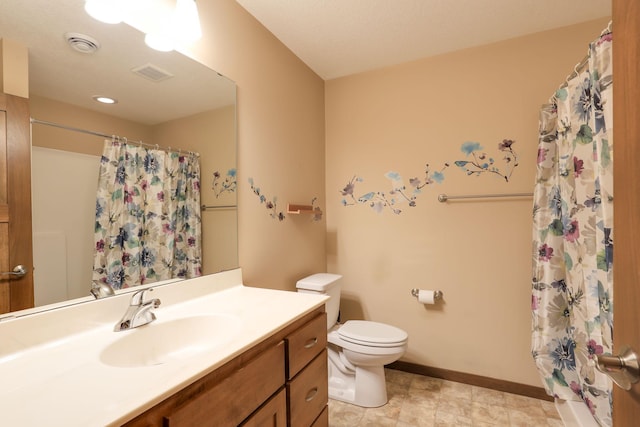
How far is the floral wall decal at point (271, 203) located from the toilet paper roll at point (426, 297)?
1.14m

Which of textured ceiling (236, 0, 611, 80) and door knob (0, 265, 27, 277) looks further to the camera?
textured ceiling (236, 0, 611, 80)

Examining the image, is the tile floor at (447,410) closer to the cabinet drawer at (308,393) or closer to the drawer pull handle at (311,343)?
the cabinet drawer at (308,393)

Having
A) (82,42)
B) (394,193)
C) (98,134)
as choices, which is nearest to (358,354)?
(394,193)

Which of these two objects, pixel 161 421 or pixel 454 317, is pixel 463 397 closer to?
pixel 454 317

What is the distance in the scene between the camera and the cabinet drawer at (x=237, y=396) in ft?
2.34

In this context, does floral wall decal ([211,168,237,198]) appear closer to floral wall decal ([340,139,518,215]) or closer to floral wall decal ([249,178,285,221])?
floral wall decal ([249,178,285,221])

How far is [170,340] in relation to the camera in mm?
1087

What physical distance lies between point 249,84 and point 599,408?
217 centimetres

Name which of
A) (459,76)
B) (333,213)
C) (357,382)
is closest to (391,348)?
(357,382)

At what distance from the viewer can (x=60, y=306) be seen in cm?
96

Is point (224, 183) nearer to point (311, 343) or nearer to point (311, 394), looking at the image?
point (311, 343)

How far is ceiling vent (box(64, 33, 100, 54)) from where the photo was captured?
101 cm

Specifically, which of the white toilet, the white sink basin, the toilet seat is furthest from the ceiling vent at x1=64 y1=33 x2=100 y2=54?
the toilet seat

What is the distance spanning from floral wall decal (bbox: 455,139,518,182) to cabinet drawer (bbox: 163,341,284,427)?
1765mm
